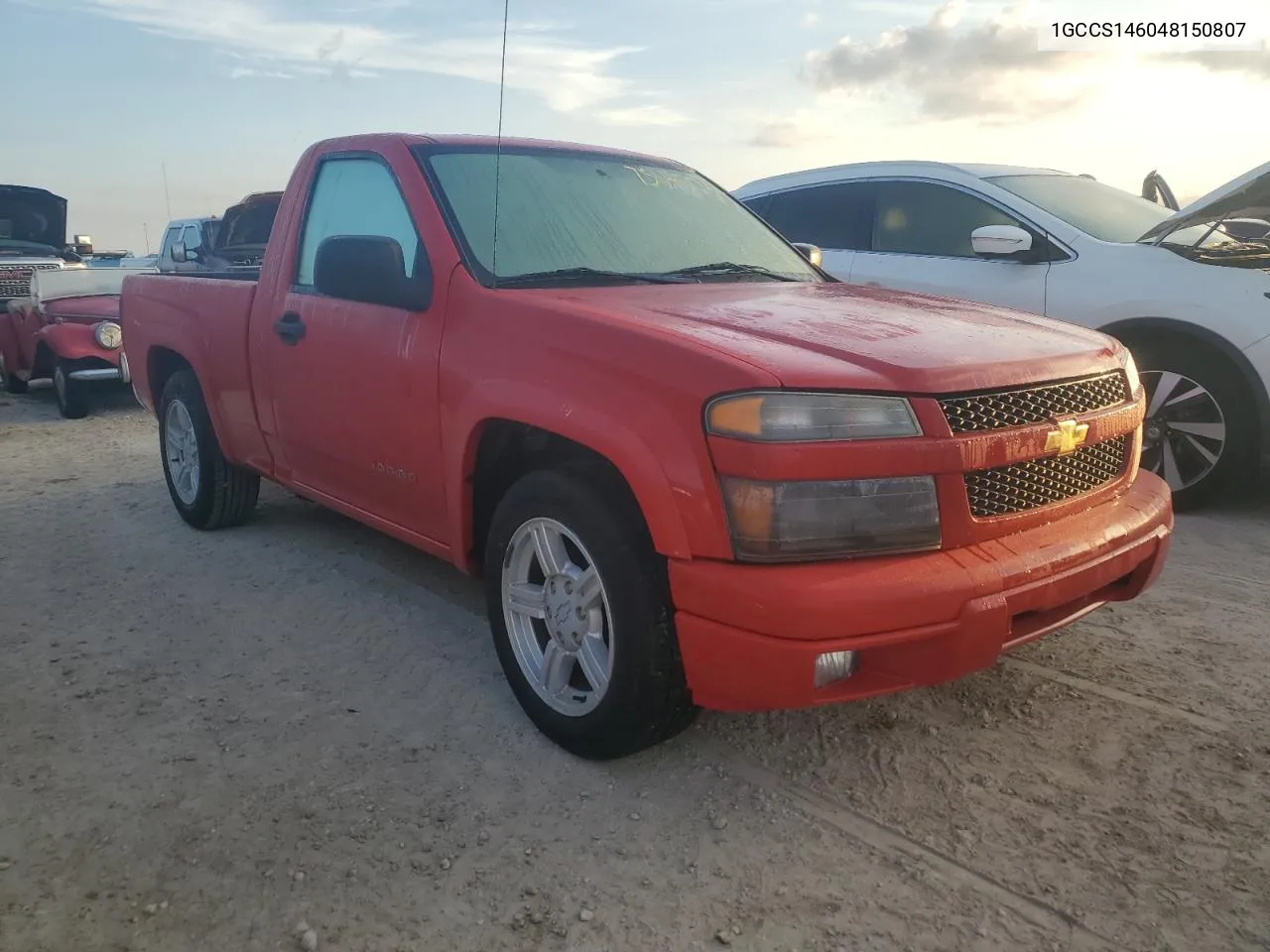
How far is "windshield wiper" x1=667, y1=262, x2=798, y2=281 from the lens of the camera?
11.5ft

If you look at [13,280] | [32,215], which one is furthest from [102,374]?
[32,215]

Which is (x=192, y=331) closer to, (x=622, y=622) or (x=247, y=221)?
(x=622, y=622)

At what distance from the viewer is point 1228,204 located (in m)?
5.11

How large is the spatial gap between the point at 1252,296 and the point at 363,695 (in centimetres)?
448

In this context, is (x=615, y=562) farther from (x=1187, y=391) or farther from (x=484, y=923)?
(x=1187, y=391)

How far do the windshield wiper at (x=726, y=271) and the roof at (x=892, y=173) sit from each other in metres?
2.80

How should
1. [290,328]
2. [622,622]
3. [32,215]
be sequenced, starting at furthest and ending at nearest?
[32,215] < [290,328] < [622,622]

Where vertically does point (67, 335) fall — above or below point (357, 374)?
below

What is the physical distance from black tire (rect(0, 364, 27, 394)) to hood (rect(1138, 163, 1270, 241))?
10.2m

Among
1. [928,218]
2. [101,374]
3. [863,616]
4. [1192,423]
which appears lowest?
[101,374]

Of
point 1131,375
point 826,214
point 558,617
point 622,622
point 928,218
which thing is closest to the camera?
point 622,622

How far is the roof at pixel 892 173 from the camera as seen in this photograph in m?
6.04

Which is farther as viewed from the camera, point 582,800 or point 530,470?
point 530,470

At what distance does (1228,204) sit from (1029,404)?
346 centimetres
